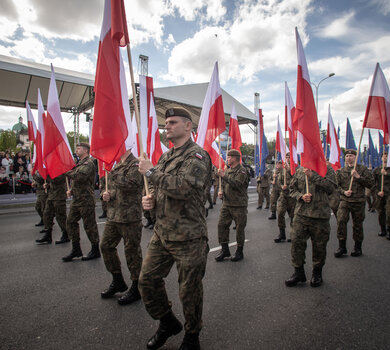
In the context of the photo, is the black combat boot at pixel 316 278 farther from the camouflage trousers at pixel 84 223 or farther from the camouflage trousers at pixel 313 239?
the camouflage trousers at pixel 84 223

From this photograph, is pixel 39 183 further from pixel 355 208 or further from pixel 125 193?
pixel 355 208

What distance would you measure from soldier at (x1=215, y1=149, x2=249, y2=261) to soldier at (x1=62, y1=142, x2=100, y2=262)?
2283 millimetres

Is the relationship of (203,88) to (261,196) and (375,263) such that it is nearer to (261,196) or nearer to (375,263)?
(261,196)

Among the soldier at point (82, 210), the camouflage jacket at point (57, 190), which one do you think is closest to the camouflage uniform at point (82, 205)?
the soldier at point (82, 210)

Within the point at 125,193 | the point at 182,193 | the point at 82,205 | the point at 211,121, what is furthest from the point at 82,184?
the point at 182,193

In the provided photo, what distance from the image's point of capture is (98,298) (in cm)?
310

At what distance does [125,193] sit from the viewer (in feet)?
11.0

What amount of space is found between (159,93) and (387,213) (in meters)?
13.9

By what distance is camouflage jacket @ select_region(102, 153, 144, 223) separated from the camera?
3.20 m

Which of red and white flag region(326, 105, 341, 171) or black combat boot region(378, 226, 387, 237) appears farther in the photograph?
red and white flag region(326, 105, 341, 171)

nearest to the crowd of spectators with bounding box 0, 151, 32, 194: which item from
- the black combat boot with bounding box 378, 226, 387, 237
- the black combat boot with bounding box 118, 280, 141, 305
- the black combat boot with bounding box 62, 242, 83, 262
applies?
the black combat boot with bounding box 62, 242, 83, 262

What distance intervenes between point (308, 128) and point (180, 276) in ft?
9.66

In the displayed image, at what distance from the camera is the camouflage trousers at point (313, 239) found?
11.6 feet

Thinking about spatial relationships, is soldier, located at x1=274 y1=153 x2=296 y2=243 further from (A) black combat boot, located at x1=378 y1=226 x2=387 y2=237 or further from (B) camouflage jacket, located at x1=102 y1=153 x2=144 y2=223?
(B) camouflage jacket, located at x1=102 y1=153 x2=144 y2=223
